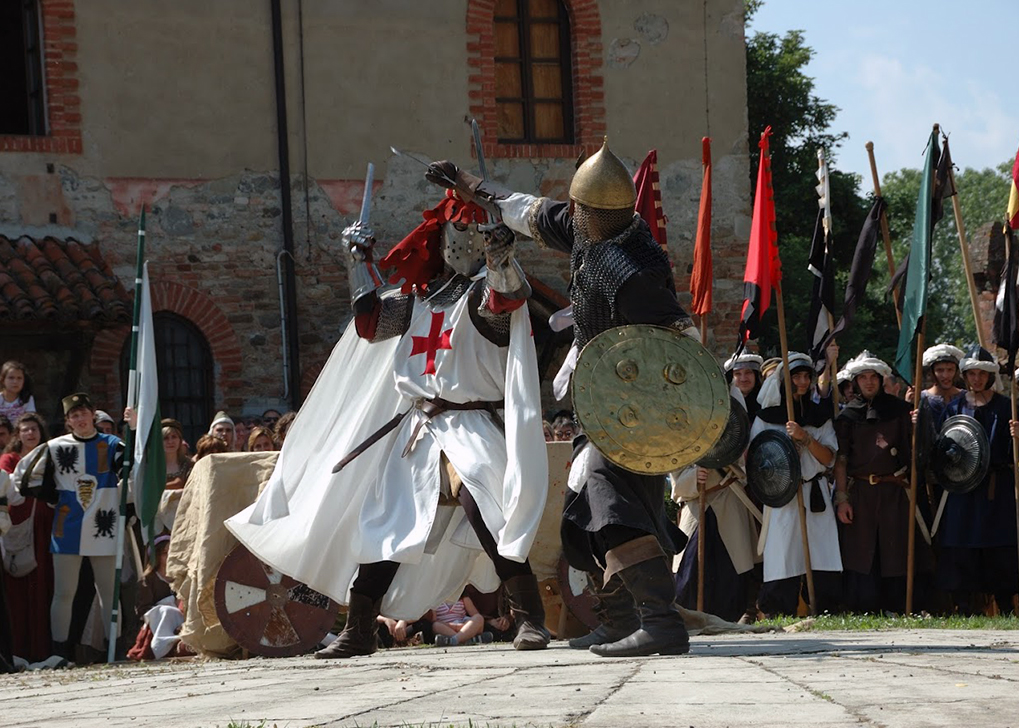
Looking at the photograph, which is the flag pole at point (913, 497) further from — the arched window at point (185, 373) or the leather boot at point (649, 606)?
the arched window at point (185, 373)

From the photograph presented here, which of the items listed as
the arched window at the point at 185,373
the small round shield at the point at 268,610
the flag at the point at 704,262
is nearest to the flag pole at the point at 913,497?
the flag at the point at 704,262

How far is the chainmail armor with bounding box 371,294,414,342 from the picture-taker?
774 centimetres

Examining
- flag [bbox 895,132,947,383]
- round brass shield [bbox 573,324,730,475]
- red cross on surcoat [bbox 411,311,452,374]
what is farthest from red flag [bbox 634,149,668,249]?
round brass shield [bbox 573,324,730,475]

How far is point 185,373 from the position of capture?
16.1 meters

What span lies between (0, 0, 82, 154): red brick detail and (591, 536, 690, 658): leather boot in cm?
1085

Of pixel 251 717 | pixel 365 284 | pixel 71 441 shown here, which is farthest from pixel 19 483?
pixel 251 717

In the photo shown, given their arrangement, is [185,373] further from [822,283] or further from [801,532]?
[801,532]

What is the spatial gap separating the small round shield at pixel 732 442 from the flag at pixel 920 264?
1.22 meters

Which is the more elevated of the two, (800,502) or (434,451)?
(434,451)

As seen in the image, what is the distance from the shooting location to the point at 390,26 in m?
16.9

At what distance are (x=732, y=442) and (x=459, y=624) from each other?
179cm

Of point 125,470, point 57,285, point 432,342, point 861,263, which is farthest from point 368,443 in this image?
point 57,285

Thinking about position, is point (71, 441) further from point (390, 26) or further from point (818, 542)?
point (390, 26)

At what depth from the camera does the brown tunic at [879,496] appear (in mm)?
10414
